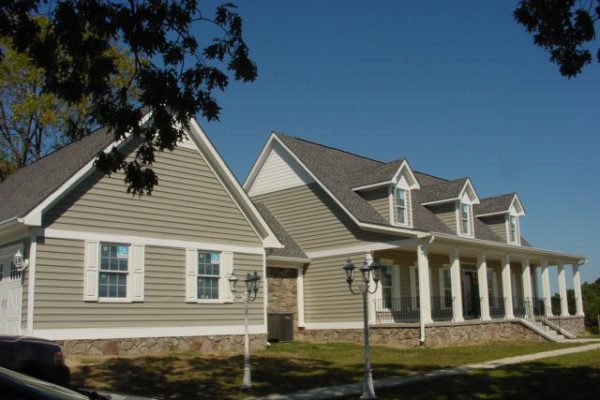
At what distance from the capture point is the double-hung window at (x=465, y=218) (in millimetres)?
28688

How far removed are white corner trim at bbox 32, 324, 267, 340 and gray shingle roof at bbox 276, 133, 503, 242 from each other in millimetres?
6490

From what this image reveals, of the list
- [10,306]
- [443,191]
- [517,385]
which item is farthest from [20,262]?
[443,191]

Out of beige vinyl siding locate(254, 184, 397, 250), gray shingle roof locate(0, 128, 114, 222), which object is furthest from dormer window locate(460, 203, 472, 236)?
gray shingle roof locate(0, 128, 114, 222)

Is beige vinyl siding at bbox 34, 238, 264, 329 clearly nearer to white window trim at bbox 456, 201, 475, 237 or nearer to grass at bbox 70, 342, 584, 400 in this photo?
grass at bbox 70, 342, 584, 400

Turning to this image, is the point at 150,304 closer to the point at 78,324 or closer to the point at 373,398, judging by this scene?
the point at 78,324

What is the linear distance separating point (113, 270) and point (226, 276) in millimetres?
3961

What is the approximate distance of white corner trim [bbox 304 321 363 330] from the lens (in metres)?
24.7

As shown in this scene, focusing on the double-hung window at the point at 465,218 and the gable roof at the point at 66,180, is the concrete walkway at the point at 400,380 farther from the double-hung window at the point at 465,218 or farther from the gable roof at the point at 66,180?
the double-hung window at the point at 465,218

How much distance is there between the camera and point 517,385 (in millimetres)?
13461

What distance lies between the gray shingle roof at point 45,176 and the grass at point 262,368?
440 cm

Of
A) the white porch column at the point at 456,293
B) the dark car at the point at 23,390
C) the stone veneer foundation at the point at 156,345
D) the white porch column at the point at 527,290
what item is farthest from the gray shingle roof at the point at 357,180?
the dark car at the point at 23,390

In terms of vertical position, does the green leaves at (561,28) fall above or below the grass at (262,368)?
above

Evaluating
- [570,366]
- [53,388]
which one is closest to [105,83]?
[53,388]

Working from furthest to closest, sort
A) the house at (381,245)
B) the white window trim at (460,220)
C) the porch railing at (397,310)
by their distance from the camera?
the white window trim at (460,220) < the porch railing at (397,310) < the house at (381,245)
